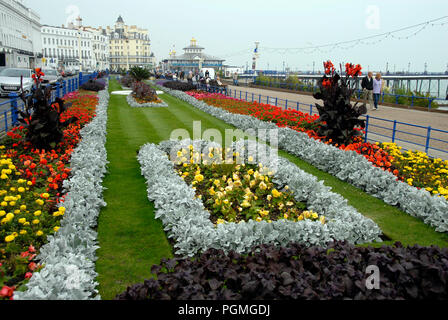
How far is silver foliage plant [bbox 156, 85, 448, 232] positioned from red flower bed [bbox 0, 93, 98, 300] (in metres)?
6.21

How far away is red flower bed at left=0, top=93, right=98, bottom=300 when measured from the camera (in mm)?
4758

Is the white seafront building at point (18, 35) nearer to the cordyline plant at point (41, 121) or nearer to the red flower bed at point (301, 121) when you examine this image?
the red flower bed at point (301, 121)

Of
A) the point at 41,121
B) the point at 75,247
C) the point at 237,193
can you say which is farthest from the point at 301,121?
the point at 75,247

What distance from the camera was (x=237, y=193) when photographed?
7641mm

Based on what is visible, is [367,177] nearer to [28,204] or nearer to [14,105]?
[28,204]

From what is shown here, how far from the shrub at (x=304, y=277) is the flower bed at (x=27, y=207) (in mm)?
1596

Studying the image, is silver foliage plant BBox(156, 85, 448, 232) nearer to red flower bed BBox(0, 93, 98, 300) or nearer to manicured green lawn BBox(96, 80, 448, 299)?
manicured green lawn BBox(96, 80, 448, 299)

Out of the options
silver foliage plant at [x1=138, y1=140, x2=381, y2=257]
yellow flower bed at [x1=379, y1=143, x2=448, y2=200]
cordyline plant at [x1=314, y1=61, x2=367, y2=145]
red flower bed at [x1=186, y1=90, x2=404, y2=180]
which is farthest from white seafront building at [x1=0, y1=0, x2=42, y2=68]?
yellow flower bed at [x1=379, y1=143, x2=448, y2=200]

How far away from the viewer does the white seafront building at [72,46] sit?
131m
